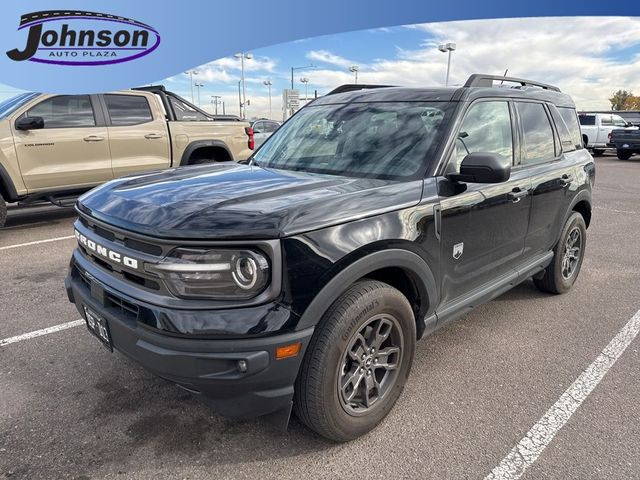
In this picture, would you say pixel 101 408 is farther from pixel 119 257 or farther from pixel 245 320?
pixel 245 320

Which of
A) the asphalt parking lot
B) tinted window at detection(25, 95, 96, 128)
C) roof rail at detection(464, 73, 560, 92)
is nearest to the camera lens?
the asphalt parking lot

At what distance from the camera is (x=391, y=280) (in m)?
2.77

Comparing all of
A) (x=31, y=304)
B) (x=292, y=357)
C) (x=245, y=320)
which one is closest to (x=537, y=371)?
(x=292, y=357)

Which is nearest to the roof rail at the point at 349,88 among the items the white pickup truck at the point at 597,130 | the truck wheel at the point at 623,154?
the truck wheel at the point at 623,154

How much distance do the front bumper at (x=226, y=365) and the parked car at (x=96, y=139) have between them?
5.71 meters

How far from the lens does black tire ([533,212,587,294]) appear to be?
435cm

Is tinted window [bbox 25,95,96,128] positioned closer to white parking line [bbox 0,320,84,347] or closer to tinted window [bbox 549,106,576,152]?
white parking line [bbox 0,320,84,347]

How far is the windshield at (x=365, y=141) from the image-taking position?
293cm

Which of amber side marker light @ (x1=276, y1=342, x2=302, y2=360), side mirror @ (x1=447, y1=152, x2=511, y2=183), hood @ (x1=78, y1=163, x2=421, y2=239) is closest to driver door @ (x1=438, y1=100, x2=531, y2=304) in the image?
side mirror @ (x1=447, y1=152, x2=511, y2=183)

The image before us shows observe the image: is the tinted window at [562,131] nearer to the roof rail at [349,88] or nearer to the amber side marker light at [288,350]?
the roof rail at [349,88]

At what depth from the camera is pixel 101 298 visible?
246cm

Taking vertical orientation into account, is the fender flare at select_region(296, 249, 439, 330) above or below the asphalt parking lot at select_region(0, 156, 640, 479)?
above

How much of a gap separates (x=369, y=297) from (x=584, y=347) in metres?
2.21

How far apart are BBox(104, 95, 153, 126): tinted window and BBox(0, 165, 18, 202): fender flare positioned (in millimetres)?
1719
